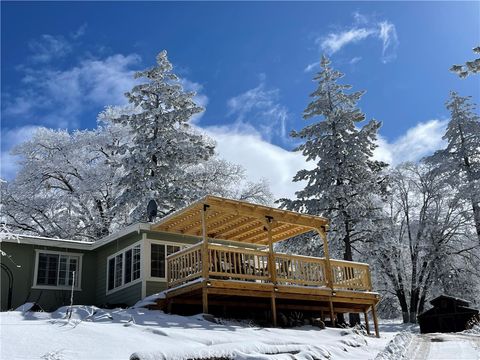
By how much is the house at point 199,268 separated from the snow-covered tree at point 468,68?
5701mm

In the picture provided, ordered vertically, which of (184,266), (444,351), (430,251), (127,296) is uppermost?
(430,251)

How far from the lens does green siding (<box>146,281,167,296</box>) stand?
1469 cm

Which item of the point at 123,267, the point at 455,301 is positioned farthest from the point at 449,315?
the point at 123,267

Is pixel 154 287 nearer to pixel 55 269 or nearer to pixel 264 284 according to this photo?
pixel 55 269

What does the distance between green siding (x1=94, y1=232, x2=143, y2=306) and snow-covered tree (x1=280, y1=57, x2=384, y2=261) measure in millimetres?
8913

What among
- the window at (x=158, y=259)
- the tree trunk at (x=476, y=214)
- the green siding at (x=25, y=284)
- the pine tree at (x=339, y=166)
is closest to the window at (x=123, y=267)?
the window at (x=158, y=259)

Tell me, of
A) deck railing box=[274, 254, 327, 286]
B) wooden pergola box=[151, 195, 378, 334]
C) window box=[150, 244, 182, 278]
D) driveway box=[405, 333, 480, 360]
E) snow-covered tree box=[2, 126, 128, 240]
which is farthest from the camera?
snow-covered tree box=[2, 126, 128, 240]

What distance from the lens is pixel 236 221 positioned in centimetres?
1473

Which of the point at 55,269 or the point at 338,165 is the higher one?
the point at 338,165

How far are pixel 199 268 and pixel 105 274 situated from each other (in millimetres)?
5520

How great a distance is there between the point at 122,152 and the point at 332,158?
1009 centimetres

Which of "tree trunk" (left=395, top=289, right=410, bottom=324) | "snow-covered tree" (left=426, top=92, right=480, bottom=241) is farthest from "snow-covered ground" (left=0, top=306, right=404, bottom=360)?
"tree trunk" (left=395, top=289, right=410, bottom=324)

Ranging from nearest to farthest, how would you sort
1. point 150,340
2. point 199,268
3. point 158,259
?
point 150,340, point 199,268, point 158,259

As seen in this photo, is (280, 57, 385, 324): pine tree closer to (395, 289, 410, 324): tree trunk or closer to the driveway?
(395, 289, 410, 324): tree trunk
